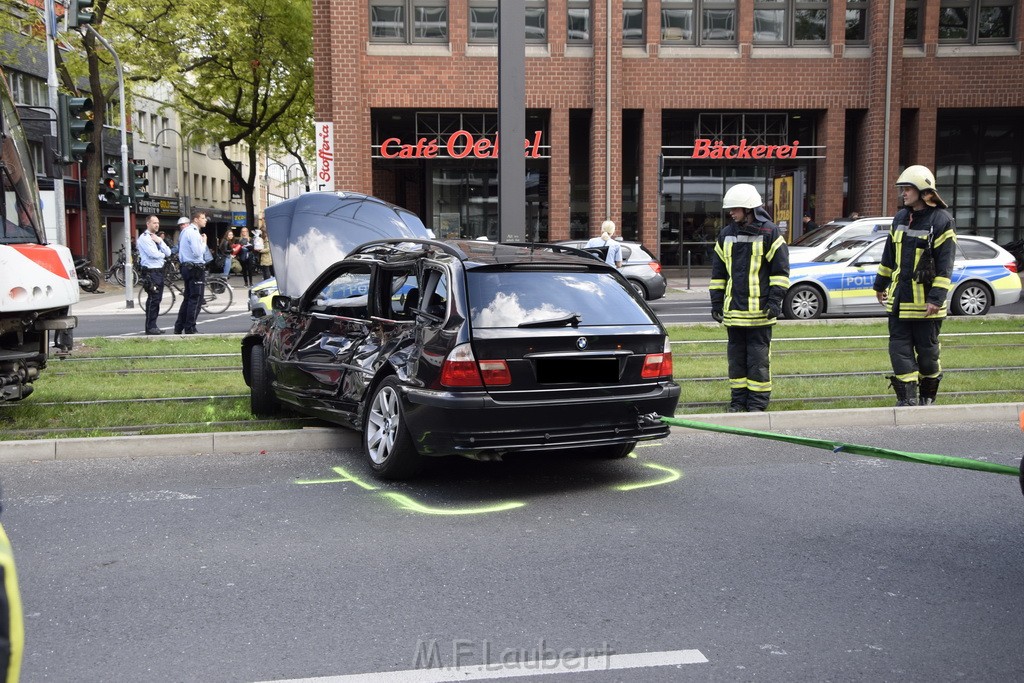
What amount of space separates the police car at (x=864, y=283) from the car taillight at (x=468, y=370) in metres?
11.9

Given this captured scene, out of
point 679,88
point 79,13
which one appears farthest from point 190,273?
point 679,88

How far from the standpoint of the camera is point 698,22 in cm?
2922

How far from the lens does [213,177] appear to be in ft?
236

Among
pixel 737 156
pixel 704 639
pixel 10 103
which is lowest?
pixel 704 639

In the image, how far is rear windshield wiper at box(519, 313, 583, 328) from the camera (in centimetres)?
599

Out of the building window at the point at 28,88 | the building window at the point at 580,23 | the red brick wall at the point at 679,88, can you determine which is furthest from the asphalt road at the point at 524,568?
the building window at the point at 28,88

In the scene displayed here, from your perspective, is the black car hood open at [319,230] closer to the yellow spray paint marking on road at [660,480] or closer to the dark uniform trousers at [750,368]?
the dark uniform trousers at [750,368]

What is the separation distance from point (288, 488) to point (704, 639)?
323 centimetres

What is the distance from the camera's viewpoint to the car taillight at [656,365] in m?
6.24

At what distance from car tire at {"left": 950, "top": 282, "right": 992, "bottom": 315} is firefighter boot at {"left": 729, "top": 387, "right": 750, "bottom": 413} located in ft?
33.2

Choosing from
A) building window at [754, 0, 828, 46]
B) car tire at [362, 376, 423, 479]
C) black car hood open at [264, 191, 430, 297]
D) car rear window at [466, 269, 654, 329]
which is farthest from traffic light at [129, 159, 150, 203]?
car rear window at [466, 269, 654, 329]

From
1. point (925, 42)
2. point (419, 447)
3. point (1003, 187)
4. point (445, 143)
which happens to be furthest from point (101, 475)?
point (1003, 187)

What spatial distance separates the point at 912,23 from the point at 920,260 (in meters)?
24.5

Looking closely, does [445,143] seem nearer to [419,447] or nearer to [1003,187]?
[1003,187]
